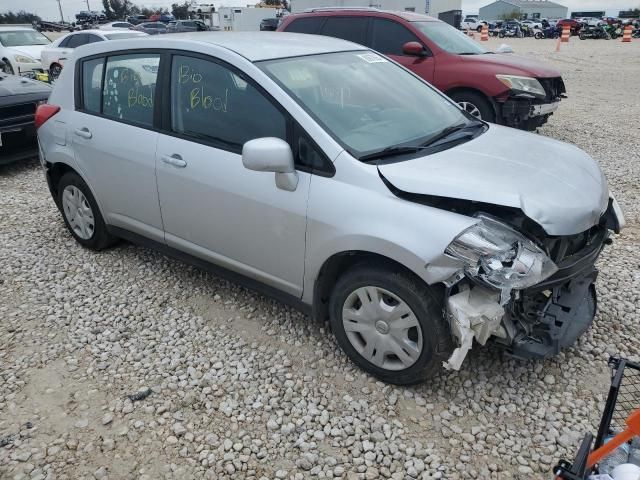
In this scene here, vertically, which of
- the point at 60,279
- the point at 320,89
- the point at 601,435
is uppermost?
the point at 320,89

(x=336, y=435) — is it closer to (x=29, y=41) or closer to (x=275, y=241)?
(x=275, y=241)

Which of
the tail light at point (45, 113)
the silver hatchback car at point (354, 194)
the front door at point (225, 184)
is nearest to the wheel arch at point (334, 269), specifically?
the silver hatchback car at point (354, 194)

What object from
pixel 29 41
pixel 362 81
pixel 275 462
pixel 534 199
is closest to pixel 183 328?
pixel 275 462

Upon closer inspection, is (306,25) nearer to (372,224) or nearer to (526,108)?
(526,108)

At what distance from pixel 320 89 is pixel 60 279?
2584mm

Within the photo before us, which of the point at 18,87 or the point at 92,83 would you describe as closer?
the point at 92,83

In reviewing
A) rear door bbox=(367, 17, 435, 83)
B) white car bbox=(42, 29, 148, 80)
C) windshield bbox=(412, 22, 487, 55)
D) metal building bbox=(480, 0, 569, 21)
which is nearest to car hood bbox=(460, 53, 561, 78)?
windshield bbox=(412, 22, 487, 55)

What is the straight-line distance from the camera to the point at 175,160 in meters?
3.30

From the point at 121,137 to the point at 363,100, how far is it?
5.75 ft

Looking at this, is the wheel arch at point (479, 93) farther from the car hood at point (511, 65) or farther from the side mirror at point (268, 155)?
the side mirror at point (268, 155)

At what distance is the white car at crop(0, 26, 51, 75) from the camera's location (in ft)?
43.8

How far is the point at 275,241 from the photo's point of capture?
2.97 m

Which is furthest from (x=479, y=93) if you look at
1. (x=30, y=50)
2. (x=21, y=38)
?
(x=21, y=38)

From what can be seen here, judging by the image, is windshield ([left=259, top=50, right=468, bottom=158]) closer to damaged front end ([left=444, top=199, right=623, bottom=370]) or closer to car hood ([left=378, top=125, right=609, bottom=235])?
car hood ([left=378, top=125, right=609, bottom=235])
